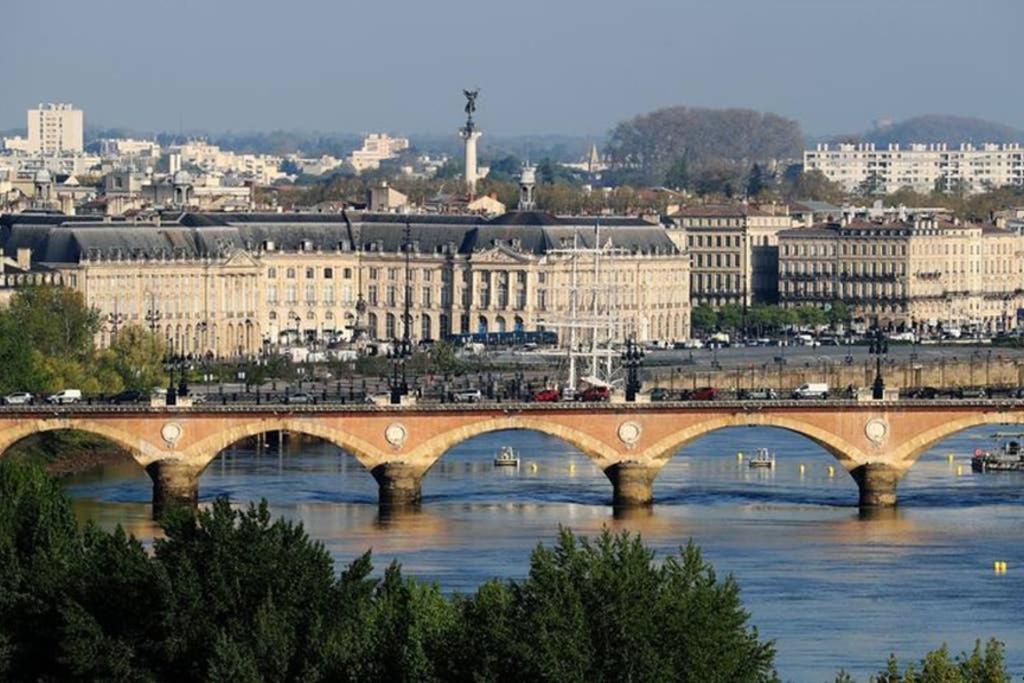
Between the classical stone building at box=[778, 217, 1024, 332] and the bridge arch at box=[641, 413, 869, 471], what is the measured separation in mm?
61749

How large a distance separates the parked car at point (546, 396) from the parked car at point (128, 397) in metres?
6.75

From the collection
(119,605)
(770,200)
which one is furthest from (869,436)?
(770,200)

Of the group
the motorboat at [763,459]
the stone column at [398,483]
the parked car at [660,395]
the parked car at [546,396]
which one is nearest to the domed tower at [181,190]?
the parked car at [546,396]

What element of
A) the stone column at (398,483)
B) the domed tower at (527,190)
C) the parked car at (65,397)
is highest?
the domed tower at (527,190)

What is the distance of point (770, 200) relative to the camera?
15538cm

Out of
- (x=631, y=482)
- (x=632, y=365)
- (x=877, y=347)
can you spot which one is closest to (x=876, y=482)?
(x=631, y=482)

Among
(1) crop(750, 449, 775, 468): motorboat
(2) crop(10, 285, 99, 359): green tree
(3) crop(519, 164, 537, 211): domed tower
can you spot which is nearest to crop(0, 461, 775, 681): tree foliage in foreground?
(1) crop(750, 449, 775, 468): motorboat

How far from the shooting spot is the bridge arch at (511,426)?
72688 mm

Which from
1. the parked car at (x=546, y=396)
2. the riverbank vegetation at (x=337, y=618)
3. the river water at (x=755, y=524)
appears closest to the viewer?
the riverbank vegetation at (x=337, y=618)

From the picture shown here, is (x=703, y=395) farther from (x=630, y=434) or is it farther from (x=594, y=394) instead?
(x=630, y=434)

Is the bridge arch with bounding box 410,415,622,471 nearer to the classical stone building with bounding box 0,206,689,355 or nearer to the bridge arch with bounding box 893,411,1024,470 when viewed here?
the bridge arch with bounding box 893,411,1024,470

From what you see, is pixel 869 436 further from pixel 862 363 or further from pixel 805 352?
pixel 805 352

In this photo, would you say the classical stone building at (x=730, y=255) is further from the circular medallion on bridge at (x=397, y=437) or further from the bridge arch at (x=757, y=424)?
the circular medallion on bridge at (x=397, y=437)

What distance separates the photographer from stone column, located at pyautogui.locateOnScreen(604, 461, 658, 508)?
236ft
